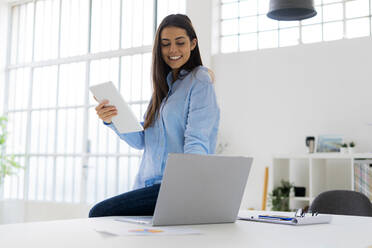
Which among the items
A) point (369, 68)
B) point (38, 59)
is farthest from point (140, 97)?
point (369, 68)

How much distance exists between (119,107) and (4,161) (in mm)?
6038

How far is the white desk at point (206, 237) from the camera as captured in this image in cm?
112

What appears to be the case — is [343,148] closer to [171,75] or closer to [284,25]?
[284,25]

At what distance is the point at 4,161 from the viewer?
7445 mm

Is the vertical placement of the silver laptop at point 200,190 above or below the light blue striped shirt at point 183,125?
below

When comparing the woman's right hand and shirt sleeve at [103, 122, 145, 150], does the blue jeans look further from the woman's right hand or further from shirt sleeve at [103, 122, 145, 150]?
shirt sleeve at [103, 122, 145, 150]

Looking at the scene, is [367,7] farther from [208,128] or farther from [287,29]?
[208,128]

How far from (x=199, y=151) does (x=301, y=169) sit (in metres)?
3.25

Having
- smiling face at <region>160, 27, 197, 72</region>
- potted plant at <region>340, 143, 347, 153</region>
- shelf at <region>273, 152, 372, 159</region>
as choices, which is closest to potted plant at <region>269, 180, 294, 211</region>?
shelf at <region>273, 152, 372, 159</region>

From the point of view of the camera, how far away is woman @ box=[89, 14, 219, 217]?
72.8 inches

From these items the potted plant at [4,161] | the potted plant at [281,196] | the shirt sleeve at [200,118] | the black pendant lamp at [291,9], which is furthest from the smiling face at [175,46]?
the potted plant at [4,161]

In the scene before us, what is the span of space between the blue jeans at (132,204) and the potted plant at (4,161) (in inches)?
223

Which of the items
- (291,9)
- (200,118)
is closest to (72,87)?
(291,9)

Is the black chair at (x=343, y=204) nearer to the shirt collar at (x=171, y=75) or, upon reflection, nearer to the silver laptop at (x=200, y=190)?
the shirt collar at (x=171, y=75)
